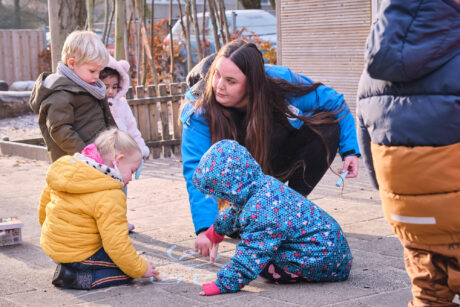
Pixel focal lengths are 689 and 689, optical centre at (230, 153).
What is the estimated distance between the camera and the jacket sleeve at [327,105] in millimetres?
4609

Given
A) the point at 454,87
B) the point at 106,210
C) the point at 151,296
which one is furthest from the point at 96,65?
the point at 454,87

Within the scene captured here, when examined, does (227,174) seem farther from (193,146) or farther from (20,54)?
(20,54)

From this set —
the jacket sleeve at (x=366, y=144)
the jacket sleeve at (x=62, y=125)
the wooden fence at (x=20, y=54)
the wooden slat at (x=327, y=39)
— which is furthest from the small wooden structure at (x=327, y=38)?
the wooden fence at (x=20, y=54)

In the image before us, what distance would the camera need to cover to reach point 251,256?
3404 millimetres

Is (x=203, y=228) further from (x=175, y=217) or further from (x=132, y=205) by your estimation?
(x=132, y=205)

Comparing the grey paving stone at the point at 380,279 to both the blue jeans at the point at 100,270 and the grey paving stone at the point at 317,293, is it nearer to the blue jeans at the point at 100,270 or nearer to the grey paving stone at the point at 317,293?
the grey paving stone at the point at 317,293

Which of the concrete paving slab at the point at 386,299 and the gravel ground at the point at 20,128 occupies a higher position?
the concrete paving slab at the point at 386,299

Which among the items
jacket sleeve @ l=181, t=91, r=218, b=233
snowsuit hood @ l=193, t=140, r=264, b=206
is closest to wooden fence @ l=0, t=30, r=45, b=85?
jacket sleeve @ l=181, t=91, r=218, b=233

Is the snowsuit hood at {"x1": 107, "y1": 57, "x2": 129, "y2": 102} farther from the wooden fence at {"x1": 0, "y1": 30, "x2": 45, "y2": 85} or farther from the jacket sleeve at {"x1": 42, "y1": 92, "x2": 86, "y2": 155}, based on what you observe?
the wooden fence at {"x1": 0, "y1": 30, "x2": 45, "y2": 85}

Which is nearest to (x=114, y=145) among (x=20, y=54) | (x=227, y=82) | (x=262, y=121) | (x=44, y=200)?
(x=44, y=200)

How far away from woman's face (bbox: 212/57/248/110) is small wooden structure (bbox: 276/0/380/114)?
12.5ft

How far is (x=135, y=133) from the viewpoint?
5480 millimetres

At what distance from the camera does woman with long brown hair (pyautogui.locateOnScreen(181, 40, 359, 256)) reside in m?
4.11

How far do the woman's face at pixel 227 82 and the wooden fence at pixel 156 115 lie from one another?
14.1ft
